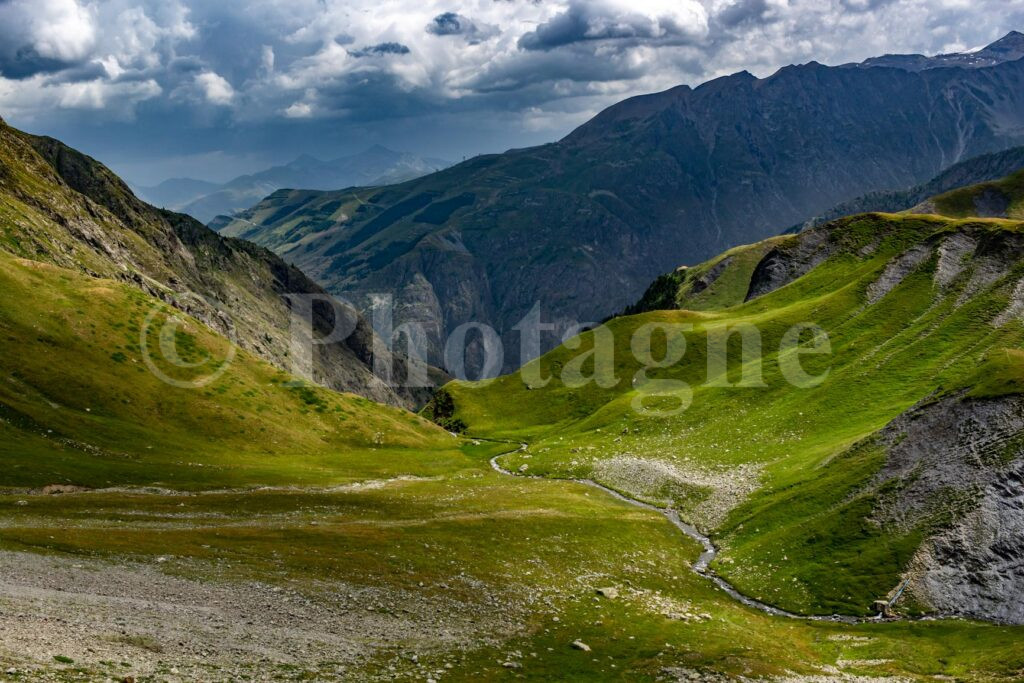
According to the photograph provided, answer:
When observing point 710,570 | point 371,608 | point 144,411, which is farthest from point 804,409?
point 144,411

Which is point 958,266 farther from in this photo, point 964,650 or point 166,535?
point 166,535

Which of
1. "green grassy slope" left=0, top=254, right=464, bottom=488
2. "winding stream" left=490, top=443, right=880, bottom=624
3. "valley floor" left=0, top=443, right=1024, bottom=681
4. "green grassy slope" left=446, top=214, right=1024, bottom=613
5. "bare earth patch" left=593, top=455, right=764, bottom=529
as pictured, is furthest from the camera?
"bare earth patch" left=593, top=455, right=764, bottom=529

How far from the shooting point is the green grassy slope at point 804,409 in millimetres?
58750

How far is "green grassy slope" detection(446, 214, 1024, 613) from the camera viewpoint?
5875 centimetres

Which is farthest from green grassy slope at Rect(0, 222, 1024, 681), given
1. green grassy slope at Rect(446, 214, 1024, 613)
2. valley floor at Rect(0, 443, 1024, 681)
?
green grassy slope at Rect(446, 214, 1024, 613)

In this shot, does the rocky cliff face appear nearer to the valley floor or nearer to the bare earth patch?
the valley floor

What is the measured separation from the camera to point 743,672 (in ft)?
126

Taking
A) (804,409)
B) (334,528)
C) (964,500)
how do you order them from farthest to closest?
(804,409), (334,528), (964,500)

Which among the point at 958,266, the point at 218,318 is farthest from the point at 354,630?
the point at 218,318

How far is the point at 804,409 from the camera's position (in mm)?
96375

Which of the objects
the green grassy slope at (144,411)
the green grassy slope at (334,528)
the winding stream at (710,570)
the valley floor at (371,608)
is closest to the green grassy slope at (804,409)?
the winding stream at (710,570)

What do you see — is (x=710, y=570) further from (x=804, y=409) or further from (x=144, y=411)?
(x=144, y=411)

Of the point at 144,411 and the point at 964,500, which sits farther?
the point at 144,411

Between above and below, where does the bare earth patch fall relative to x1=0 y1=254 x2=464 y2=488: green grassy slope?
below
